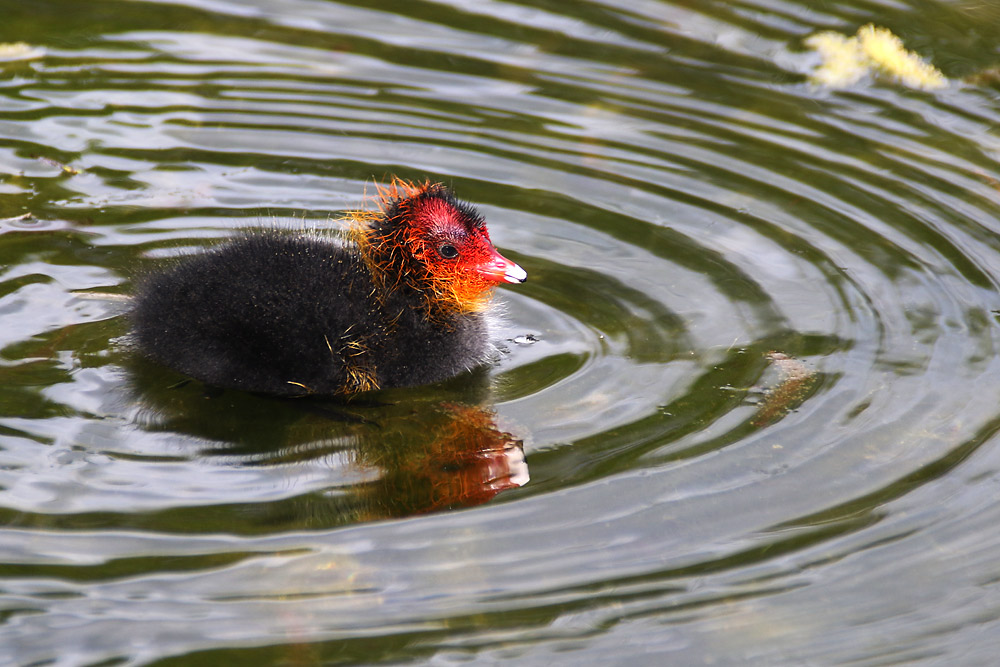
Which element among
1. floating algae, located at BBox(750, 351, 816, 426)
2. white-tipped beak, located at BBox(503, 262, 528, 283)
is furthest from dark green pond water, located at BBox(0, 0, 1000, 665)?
white-tipped beak, located at BBox(503, 262, 528, 283)

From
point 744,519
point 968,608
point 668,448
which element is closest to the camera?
point 968,608

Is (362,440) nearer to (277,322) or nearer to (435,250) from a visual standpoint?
(277,322)

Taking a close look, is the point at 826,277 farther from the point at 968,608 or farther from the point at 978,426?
the point at 968,608

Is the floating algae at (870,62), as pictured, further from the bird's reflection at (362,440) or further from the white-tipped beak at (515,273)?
the bird's reflection at (362,440)

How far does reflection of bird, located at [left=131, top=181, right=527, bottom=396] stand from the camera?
15.6 ft

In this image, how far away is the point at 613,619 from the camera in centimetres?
355

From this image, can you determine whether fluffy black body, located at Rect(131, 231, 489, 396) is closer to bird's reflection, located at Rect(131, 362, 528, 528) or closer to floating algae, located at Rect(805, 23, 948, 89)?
bird's reflection, located at Rect(131, 362, 528, 528)

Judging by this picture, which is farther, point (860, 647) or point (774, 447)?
point (774, 447)

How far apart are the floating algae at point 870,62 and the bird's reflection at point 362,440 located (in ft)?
12.8

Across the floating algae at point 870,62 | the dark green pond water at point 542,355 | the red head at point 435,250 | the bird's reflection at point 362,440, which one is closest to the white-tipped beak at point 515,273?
the red head at point 435,250

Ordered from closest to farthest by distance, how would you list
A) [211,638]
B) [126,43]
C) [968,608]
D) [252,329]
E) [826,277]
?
[211,638] < [968,608] < [252,329] < [826,277] < [126,43]

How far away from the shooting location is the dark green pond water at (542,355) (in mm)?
3617

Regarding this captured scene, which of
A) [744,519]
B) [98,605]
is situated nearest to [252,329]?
[98,605]

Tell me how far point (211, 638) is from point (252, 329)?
159cm
